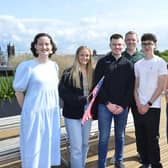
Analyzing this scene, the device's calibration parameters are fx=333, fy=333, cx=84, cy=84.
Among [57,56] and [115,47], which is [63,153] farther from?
→ [57,56]

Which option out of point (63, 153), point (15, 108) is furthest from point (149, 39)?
point (15, 108)

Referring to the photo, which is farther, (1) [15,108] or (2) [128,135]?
(1) [15,108]

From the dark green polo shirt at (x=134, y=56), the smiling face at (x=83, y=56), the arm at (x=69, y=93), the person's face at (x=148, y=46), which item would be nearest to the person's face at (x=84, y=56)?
the smiling face at (x=83, y=56)

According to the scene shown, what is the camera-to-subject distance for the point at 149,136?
161 inches

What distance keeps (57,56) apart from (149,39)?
4.42 m

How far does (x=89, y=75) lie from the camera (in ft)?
12.7

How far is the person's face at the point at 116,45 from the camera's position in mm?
3873

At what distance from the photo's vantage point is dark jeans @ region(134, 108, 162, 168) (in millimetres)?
3998

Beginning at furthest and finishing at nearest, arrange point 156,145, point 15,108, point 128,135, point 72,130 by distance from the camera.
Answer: point 15,108, point 128,135, point 156,145, point 72,130

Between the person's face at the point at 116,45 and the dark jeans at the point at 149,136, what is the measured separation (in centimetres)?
79

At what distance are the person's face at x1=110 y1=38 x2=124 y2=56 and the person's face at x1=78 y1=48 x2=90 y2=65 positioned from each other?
13.2 inches

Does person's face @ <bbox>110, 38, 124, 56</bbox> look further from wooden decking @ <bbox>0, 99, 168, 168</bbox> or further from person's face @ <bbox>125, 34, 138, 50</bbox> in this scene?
wooden decking @ <bbox>0, 99, 168, 168</bbox>

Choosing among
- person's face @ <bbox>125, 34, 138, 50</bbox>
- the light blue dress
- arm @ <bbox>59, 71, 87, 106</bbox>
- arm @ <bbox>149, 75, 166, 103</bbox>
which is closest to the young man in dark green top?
person's face @ <bbox>125, 34, 138, 50</bbox>

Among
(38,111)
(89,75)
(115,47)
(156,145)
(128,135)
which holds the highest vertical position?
(115,47)
